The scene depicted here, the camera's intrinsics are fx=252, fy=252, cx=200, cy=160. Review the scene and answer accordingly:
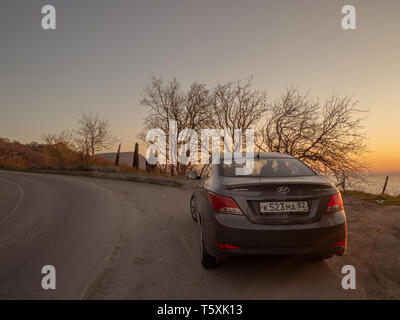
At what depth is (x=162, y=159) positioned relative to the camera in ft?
91.7

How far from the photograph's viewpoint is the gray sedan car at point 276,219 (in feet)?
9.87

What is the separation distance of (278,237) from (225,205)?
2.39ft

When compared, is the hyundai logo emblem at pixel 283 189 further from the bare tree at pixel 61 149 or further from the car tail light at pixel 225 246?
the bare tree at pixel 61 149

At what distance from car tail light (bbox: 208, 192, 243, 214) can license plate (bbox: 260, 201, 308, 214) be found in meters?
0.31

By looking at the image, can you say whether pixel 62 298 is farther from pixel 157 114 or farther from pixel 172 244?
pixel 157 114

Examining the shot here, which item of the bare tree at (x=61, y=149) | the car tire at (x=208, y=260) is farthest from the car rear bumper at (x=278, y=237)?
the bare tree at (x=61, y=149)

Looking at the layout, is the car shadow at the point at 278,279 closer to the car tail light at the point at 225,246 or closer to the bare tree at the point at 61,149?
the car tail light at the point at 225,246

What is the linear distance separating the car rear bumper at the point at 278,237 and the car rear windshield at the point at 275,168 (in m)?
0.80

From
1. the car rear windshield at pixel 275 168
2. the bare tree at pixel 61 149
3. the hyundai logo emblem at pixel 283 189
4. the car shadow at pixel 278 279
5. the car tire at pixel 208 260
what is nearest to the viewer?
the car shadow at pixel 278 279

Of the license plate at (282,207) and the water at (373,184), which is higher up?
the license plate at (282,207)

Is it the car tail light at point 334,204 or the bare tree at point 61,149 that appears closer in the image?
the car tail light at point 334,204

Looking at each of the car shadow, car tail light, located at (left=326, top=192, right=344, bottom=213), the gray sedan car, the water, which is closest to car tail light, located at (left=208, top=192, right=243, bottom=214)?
the gray sedan car

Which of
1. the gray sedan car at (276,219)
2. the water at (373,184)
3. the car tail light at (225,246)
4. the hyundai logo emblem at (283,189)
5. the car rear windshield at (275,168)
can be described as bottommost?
the water at (373,184)

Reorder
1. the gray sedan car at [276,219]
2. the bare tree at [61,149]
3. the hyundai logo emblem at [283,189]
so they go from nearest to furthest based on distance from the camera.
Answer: the gray sedan car at [276,219], the hyundai logo emblem at [283,189], the bare tree at [61,149]
